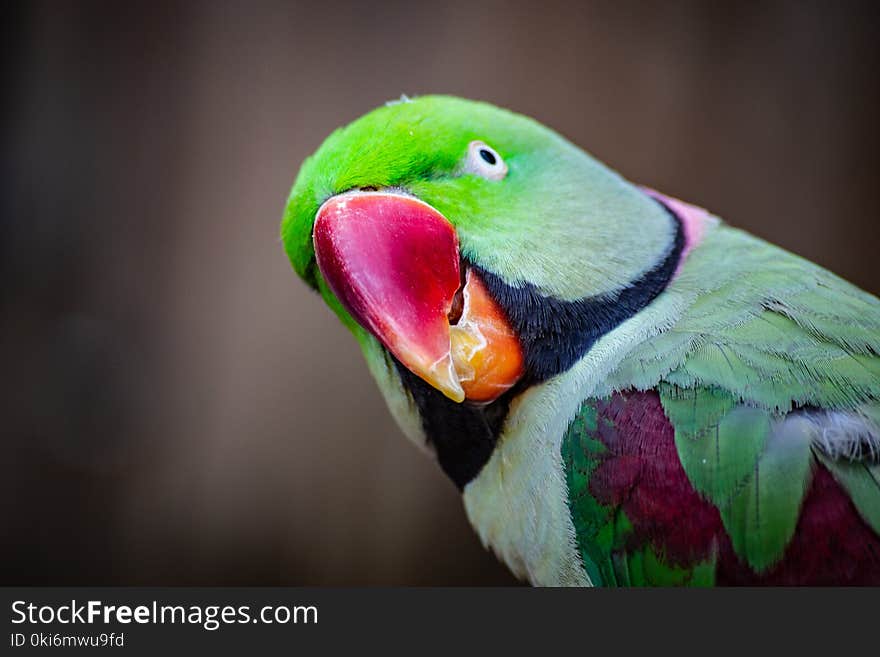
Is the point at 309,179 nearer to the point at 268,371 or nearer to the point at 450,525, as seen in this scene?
the point at 268,371

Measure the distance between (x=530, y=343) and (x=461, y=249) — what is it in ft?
0.46

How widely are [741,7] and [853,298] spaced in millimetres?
1391

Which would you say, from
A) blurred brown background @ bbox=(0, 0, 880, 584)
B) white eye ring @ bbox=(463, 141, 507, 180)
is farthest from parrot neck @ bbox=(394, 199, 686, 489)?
blurred brown background @ bbox=(0, 0, 880, 584)

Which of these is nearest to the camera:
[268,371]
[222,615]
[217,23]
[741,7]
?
[222,615]

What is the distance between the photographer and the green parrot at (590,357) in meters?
0.72

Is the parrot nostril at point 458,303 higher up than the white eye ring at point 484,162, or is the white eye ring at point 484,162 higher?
the white eye ring at point 484,162

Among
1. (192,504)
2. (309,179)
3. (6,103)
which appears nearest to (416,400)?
(309,179)

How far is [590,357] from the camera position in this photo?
2.72ft

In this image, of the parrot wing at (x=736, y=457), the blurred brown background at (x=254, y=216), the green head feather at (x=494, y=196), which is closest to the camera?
the parrot wing at (x=736, y=457)

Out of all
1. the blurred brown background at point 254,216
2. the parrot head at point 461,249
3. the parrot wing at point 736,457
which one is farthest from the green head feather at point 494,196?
the blurred brown background at point 254,216

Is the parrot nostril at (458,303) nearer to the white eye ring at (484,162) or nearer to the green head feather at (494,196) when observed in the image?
the green head feather at (494,196)

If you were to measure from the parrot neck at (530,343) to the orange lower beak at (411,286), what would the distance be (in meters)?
0.03

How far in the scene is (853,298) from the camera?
0.88m

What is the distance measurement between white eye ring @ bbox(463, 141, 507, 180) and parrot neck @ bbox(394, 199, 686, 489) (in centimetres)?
14
